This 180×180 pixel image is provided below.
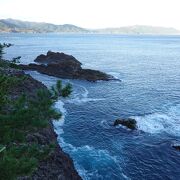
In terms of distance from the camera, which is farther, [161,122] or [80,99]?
[80,99]

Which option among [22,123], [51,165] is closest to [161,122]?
[51,165]

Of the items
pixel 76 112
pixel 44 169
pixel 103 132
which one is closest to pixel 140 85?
pixel 76 112

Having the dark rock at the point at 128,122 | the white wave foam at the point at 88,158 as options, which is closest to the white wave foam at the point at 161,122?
the dark rock at the point at 128,122

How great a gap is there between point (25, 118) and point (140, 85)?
58481mm

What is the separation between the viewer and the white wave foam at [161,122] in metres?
46.3

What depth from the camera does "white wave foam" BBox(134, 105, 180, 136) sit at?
4628cm

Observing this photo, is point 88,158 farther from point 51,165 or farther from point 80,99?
point 80,99

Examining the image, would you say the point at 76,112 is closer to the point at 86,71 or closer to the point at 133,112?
the point at 133,112

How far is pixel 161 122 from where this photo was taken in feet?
162

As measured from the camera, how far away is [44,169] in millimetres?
31141

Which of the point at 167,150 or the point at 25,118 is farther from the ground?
the point at 25,118

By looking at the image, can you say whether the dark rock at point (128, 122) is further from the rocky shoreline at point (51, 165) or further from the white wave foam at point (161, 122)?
the rocky shoreline at point (51, 165)

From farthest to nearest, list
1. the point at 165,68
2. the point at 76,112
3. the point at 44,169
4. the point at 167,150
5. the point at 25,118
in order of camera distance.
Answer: the point at 165,68
the point at 76,112
the point at 167,150
the point at 44,169
the point at 25,118

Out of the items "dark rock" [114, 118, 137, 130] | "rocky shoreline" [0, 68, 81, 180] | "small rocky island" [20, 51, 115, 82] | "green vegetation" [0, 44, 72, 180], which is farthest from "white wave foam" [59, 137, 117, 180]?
"small rocky island" [20, 51, 115, 82]
